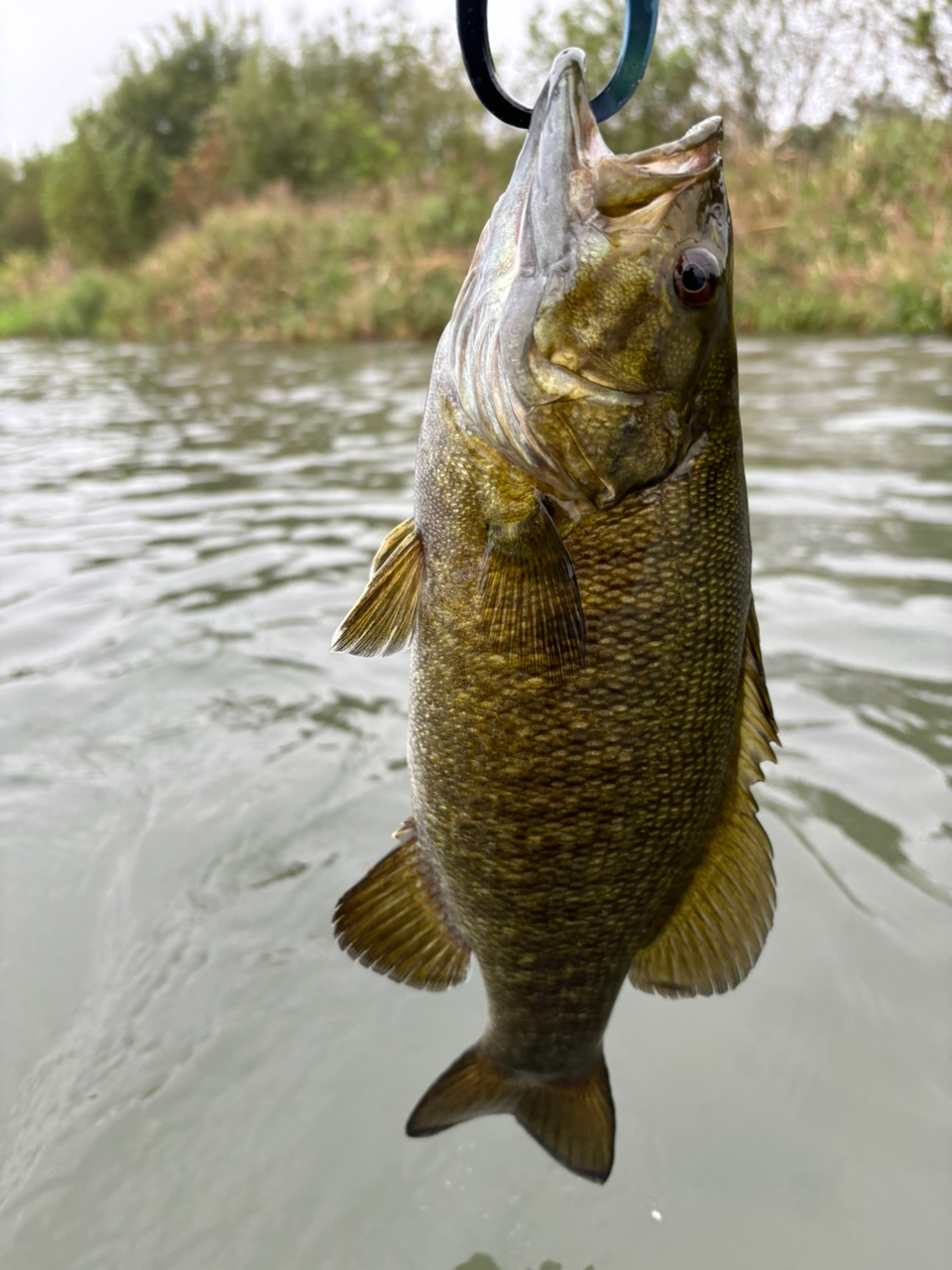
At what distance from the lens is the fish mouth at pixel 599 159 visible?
171cm

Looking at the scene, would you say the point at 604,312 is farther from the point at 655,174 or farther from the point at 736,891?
the point at 736,891

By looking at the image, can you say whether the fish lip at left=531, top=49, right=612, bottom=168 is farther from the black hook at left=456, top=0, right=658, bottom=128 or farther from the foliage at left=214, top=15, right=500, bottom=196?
the foliage at left=214, top=15, right=500, bottom=196

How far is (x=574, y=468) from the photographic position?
1.71 m

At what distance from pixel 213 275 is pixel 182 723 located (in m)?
25.7

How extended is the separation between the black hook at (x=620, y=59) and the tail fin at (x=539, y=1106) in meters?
1.85

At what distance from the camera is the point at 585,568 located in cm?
170

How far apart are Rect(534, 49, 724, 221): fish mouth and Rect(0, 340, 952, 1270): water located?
1.93 meters

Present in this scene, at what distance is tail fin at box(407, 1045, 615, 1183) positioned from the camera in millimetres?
1968

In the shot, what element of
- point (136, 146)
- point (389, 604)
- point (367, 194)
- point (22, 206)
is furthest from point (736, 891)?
point (22, 206)

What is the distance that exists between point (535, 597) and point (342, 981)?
1.50m

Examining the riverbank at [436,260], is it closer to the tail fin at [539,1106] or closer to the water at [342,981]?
the water at [342,981]

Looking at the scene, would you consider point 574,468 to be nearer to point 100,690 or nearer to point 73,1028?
point 73,1028

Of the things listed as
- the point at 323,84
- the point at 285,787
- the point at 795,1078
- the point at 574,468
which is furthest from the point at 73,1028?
the point at 323,84

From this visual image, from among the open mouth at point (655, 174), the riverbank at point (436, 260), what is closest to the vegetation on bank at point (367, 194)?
the riverbank at point (436, 260)
